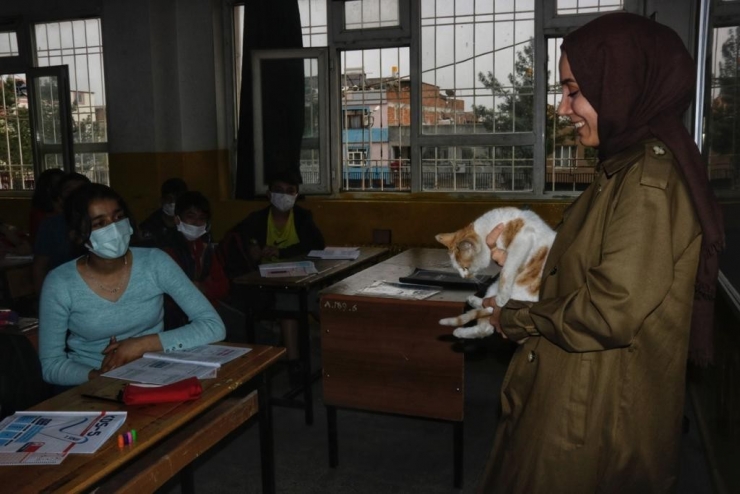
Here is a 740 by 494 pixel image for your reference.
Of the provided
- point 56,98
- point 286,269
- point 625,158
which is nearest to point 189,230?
point 286,269

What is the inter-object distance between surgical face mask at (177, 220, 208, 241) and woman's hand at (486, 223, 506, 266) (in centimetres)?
238

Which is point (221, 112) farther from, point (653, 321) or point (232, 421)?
point (653, 321)

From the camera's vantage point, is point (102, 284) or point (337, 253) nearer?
point (102, 284)

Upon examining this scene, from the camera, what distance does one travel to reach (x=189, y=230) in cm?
362

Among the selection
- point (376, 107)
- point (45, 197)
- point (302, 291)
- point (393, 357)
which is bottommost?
point (393, 357)

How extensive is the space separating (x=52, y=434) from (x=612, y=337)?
1195 mm

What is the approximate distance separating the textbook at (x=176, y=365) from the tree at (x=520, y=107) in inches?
148

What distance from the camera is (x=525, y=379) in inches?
54.3

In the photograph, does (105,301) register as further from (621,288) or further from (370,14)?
(370,14)

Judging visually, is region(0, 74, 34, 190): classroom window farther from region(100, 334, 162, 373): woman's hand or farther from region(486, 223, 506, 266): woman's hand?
region(486, 223, 506, 266): woman's hand

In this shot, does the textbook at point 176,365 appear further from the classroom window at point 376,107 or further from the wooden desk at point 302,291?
the classroom window at point 376,107

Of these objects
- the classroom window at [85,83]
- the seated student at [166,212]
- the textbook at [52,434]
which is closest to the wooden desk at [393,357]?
the textbook at [52,434]

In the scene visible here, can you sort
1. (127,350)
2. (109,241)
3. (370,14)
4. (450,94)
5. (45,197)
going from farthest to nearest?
1. (370,14)
2. (450,94)
3. (45,197)
4. (109,241)
5. (127,350)

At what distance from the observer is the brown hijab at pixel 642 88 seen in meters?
1.15
